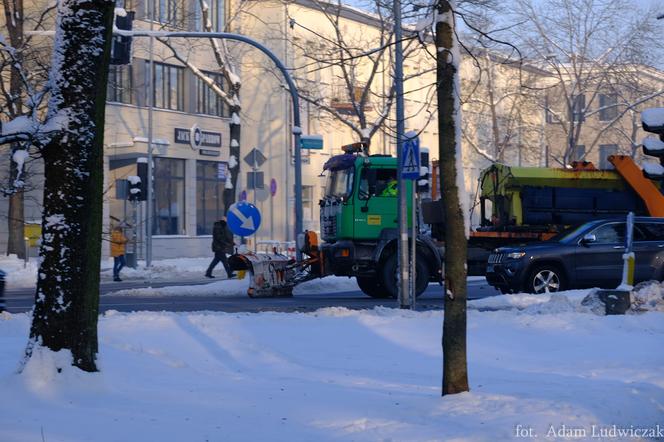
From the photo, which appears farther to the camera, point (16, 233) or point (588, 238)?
point (16, 233)

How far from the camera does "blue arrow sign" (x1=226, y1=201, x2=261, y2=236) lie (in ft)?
76.7

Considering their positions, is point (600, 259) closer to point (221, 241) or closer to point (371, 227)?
point (371, 227)

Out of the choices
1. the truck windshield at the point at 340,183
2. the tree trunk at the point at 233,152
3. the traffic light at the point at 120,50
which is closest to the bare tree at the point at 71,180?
the traffic light at the point at 120,50

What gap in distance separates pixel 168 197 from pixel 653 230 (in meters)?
27.7

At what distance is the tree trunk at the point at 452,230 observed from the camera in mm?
7953

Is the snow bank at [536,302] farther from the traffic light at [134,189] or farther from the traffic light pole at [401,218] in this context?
the traffic light at [134,189]

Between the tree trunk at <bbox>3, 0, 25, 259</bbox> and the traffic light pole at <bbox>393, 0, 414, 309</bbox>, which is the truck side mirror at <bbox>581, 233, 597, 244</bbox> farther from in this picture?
the tree trunk at <bbox>3, 0, 25, 259</bbox>

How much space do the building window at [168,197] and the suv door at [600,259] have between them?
86.9 ft

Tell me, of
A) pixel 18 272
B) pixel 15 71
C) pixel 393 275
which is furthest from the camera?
pixel 18 272

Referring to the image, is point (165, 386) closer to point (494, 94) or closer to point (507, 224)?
point (507, 224)

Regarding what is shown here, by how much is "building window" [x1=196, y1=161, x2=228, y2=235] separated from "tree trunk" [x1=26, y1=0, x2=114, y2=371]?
37016 mm

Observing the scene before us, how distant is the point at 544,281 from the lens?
19172 mm

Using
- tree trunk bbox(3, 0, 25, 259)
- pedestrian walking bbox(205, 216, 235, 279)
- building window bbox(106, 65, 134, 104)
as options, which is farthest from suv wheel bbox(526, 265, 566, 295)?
building window bbox(106, 65, 134, 104)

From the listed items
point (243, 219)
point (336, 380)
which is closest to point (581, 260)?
point (243, 219)
